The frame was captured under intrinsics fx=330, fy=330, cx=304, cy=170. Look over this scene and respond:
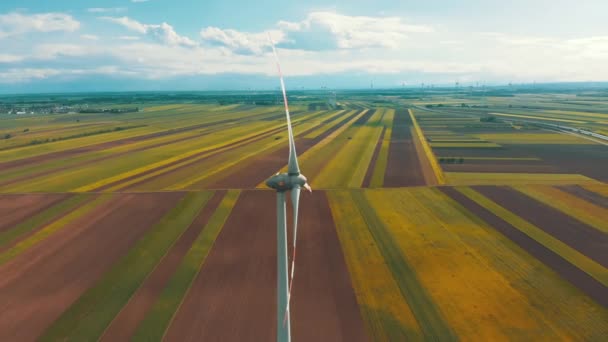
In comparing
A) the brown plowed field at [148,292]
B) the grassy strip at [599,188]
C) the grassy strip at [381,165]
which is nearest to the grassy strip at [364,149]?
the grassy strip at [381,165]

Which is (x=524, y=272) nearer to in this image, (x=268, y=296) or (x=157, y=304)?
(x=268, y=296)

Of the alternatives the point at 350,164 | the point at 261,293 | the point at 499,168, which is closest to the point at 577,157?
the point at 499,168

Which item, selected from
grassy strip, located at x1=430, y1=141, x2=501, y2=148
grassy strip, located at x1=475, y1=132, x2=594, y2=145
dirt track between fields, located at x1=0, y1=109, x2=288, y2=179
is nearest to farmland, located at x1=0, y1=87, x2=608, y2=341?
dirt track between fields, located at x1=0, y1=109, x2=288, y2=179

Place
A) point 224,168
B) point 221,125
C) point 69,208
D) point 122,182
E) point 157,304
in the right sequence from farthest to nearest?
point 221,125, point 224,168, point 122,182, point 69,208, point 157,304

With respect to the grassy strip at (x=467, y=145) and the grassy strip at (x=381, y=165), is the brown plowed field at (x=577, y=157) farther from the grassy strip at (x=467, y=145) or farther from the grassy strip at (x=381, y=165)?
the grassy strip at (x=381, y=165)

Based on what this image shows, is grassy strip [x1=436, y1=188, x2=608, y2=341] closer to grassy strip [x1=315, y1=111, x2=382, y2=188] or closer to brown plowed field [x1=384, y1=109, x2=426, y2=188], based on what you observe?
brown plowed field [x1=384, y1=109, x2=426, y2=188]

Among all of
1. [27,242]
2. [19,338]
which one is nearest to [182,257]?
[19,338]
